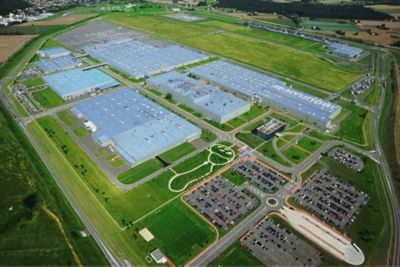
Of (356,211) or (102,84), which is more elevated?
(102,84)

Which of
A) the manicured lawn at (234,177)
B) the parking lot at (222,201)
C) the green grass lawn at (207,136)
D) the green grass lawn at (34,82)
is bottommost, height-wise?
the parking lot at (222,201)

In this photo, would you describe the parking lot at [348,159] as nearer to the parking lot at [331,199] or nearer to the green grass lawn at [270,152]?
the parking lot at [331,199]

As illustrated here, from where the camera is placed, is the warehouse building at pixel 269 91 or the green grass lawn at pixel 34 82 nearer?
the warehouse building at pixel 269 91

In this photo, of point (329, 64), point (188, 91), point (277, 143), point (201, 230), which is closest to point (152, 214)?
point (201, 230)

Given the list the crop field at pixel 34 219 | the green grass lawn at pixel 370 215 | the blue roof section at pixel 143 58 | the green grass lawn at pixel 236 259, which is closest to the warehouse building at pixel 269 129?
the green grass lawn at pixel 370 215

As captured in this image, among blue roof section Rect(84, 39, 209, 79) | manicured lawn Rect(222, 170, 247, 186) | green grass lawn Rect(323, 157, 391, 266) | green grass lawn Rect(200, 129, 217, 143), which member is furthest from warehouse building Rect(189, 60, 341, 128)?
manicured lawn Rect(222, 170, 247, 186)

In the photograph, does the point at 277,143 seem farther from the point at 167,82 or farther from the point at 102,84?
the point at 102,84
